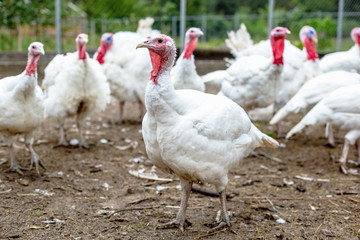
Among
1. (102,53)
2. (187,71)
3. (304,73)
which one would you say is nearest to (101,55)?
(102,53)

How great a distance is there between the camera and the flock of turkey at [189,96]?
316 centimetres

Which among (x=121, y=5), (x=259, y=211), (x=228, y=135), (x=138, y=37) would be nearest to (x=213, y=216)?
(x=259, y=211)

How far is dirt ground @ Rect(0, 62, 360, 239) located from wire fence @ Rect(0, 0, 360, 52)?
431 cm

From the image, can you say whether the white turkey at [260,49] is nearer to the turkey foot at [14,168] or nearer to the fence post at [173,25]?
the fence post at [173,25]

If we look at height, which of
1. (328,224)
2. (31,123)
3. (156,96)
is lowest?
(328,224)

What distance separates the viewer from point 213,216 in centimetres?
381

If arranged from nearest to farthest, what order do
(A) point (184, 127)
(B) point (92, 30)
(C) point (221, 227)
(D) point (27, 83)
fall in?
(A) point (184, 127), (C) point (221, 227), (D) point (27, 83), (B) point (92, 30)

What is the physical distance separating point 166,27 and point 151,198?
8369 mm

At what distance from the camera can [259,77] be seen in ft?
19.0

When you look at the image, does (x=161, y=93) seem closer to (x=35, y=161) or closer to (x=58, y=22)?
(x=35, y=161)

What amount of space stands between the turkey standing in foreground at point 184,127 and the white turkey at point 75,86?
8.42 ft

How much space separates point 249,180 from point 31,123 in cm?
275

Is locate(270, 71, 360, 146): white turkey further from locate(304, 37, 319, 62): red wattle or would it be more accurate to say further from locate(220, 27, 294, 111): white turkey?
locate(304, 37, 319, 62): red wattle

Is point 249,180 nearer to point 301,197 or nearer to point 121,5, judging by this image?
point 301,197
